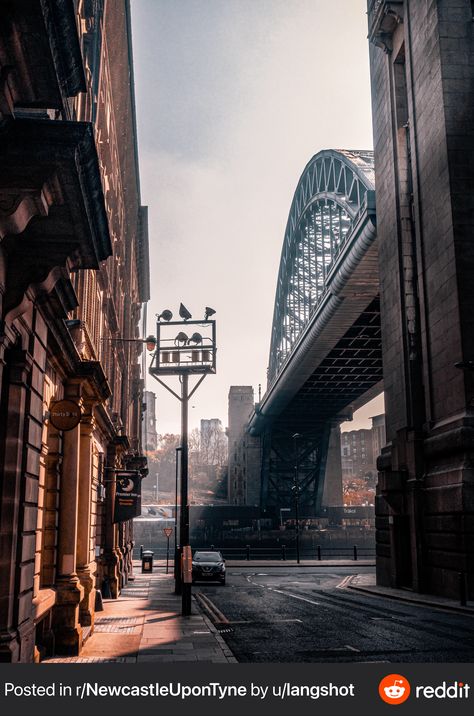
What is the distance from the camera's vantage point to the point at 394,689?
19.3 feet

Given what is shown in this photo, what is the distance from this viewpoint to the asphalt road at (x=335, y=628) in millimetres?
12680

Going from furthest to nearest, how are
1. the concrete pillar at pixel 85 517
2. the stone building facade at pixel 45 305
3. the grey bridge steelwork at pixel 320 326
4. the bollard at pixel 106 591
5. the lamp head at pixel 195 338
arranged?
the grey bridge steelwork at pixel 320 326 → the bollard at pixel 106 591 → the lamp head at pixel 195 338 → the concrete pillar at pixel 85 517 → the stone building facade at pixel 45 305

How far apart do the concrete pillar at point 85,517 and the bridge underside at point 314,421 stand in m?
47.9

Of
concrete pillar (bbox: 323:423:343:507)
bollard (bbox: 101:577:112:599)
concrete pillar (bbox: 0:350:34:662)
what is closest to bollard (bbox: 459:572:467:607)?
bollard (bbox: 101:577:112:599)

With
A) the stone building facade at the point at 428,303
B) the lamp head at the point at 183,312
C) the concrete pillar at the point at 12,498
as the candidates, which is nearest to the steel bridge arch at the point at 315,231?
the stone building facade at the point at 428,303

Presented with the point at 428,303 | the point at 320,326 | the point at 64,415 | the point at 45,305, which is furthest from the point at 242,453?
the point at 45,305

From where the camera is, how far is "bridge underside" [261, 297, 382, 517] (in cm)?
7006

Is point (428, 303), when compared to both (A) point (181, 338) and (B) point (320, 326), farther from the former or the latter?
(B) point (320, 326)

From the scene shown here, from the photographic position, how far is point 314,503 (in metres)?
104

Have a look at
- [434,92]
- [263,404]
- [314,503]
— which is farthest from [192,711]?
[314,503]

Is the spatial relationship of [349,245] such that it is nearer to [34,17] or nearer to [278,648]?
[278,648]

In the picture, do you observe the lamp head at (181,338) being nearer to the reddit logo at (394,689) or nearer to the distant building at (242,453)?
the reddit logo at (394,689)

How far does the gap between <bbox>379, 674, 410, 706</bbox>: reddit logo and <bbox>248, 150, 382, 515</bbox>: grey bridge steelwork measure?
33.9 m

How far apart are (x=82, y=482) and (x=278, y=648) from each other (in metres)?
6.37
